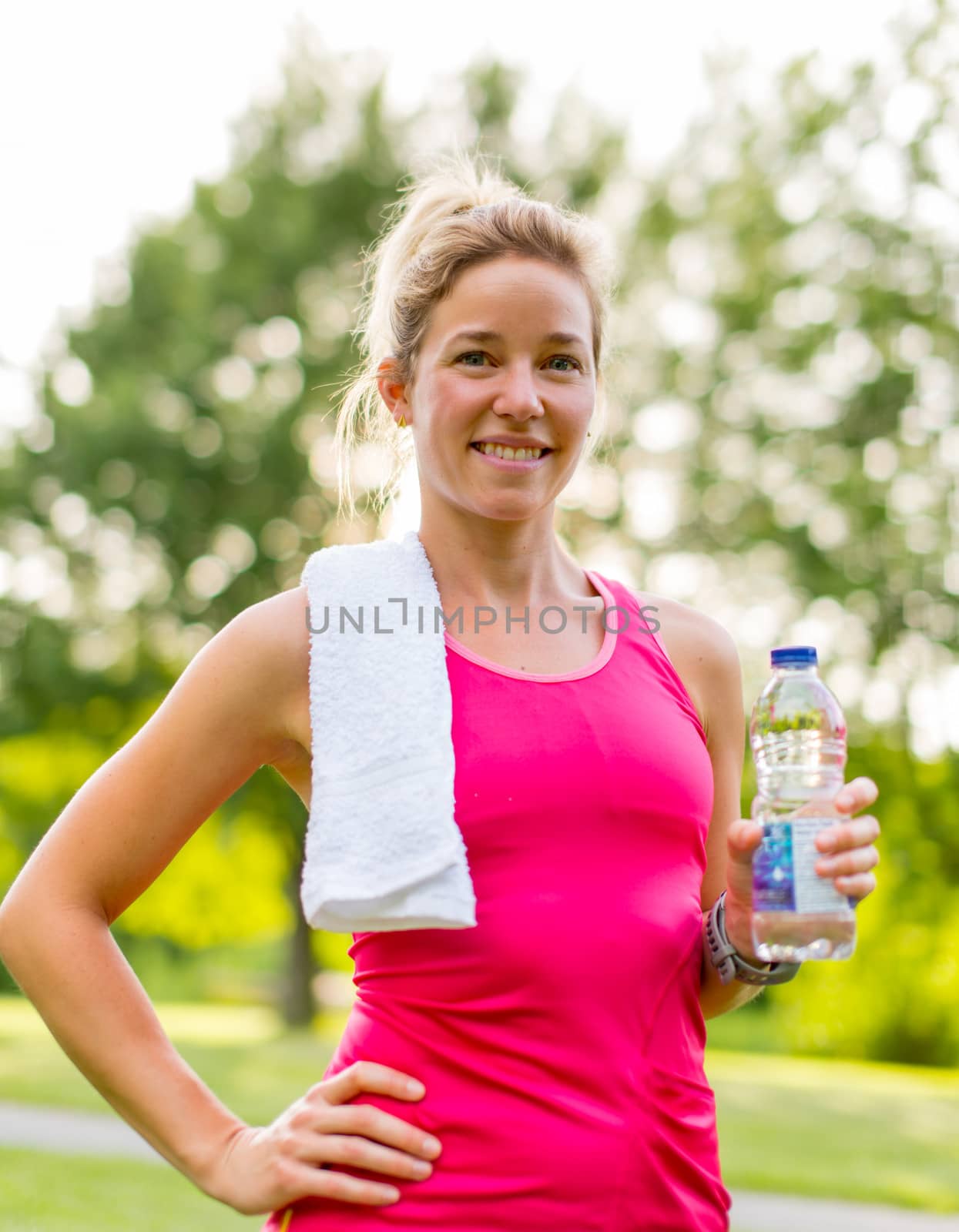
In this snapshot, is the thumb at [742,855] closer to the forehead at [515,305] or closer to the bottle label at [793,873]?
the bottle label at [793,873]

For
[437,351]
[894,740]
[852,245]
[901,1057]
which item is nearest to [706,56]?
[852,245]

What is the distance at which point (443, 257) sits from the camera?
2.15m

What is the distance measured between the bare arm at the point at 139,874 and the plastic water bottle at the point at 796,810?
0.72m

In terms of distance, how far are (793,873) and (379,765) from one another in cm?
59

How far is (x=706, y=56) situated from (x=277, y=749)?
1747cm

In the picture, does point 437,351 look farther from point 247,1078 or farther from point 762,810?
point 247,1078

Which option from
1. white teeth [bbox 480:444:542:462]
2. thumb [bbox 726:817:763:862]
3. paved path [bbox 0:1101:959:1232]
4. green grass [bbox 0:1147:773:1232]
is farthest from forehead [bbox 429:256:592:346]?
green grass [bbox 0:1147:773:1232]

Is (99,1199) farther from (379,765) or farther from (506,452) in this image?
(506,452)

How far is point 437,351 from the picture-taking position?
211 cm

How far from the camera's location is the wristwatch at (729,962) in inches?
76.5

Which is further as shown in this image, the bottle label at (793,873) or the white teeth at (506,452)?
the white teeth at (506,452)

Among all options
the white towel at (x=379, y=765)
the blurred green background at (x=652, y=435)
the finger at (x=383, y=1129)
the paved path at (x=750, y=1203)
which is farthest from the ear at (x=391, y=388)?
the blurred green background at (x=652, y=435)

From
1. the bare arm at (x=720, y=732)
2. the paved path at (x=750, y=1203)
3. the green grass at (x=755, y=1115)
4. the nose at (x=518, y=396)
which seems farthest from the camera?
the green grass at (x=755, y=1115)

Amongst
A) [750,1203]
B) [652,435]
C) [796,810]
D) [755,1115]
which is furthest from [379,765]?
[652,435]
